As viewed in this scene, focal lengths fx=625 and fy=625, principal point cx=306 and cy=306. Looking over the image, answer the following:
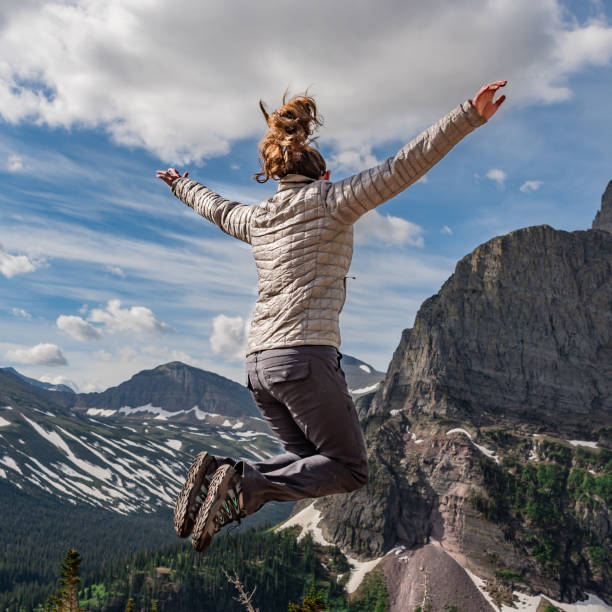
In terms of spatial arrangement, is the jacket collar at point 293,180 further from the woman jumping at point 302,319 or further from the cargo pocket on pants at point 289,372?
the cargo pocket on pants at point 289,372

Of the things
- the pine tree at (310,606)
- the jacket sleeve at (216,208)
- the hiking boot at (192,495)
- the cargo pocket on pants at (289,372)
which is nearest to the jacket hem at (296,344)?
the cargo pocket on pants at (289,372)

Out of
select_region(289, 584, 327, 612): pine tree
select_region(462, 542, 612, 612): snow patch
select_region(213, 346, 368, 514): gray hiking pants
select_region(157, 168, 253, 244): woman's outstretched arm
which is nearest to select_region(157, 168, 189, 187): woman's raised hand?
select_region(157, 168, 253, 244): woman's outstretched arm

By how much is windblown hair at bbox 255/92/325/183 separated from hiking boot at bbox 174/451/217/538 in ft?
7.56

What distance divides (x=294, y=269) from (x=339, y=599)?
645 ft

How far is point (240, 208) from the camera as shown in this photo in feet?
18.0

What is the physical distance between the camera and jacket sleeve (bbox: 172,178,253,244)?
17.6ft

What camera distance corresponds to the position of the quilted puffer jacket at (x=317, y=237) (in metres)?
4.26

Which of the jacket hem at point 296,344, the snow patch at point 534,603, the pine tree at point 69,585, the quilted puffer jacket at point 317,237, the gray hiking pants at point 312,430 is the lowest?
the snow patch at point 534,603

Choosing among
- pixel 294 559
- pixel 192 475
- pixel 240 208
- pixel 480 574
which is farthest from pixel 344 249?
pixel 294 559

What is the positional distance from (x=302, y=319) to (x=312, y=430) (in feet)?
2.62

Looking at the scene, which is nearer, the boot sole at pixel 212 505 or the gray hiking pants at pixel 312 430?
the boot sole at pixel 212 505

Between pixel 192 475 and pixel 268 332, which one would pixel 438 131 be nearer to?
pixel 268 332

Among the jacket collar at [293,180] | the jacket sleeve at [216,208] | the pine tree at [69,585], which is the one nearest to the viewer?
the jacket collar at [293,180]

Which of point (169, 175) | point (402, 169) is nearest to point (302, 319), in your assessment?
point (402, 169)
